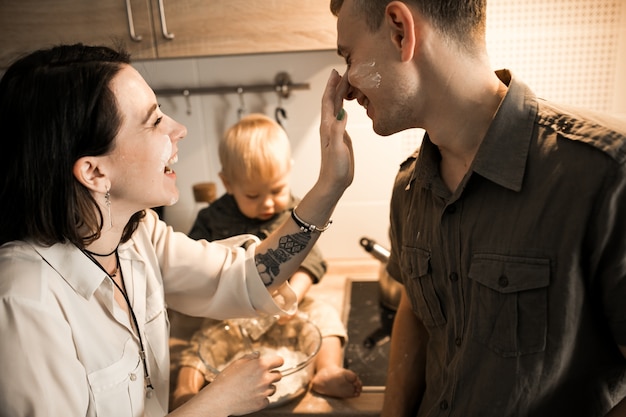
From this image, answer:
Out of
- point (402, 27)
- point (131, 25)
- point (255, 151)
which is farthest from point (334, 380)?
point (131, 25)

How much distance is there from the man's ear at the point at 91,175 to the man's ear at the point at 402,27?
1.74 feet

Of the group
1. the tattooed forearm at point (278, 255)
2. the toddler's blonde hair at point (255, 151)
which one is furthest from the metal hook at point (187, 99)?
the tattooed forearm at point (278, 255)

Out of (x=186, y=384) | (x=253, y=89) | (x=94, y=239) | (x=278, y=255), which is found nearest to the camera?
(x=94, y=239)

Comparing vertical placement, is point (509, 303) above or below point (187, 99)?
below

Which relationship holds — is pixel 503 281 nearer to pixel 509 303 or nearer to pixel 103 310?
pixel 509 303

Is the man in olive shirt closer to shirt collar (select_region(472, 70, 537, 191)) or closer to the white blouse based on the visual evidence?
shirt collar (select_region(472, 70, 537, 191))

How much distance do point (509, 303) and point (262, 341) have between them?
2.56ft

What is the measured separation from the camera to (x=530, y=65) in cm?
165

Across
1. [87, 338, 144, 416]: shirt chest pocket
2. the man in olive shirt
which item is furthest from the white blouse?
the man in olive shirt

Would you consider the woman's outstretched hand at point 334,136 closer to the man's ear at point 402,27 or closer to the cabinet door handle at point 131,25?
the man's ear at point 402,27

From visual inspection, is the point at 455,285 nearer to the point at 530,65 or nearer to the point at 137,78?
the point at 137,78

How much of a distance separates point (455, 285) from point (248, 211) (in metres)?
0.84

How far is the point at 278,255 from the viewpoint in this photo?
121 cm

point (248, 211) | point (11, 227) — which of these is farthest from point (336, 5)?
point (248, 211)
